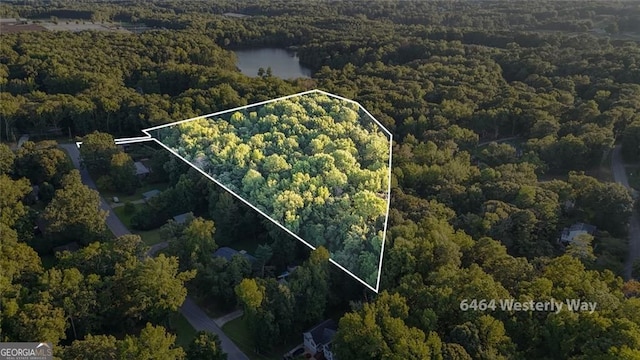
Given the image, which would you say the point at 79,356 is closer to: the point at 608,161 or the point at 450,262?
the point at 450,262

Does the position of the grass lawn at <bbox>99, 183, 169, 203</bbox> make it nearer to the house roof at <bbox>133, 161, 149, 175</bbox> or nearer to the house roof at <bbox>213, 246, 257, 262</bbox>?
the house roof at <bbox>133, 161, 149, 175</bbox>

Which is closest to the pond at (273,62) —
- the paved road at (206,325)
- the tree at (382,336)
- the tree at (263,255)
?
the tree at (263,255)

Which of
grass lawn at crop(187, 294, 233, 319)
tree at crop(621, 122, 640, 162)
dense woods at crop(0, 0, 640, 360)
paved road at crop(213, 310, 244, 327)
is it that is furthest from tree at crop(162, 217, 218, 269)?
tree at crop(621, 122, 640, 162)

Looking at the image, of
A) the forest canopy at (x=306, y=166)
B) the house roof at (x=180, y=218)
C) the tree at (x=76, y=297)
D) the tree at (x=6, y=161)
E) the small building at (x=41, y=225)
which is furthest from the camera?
the tree at (x=6, y=161)

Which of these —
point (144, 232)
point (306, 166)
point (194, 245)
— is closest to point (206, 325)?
point (194, 245)

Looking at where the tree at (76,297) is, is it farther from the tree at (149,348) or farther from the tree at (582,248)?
the tree at (582,248)
